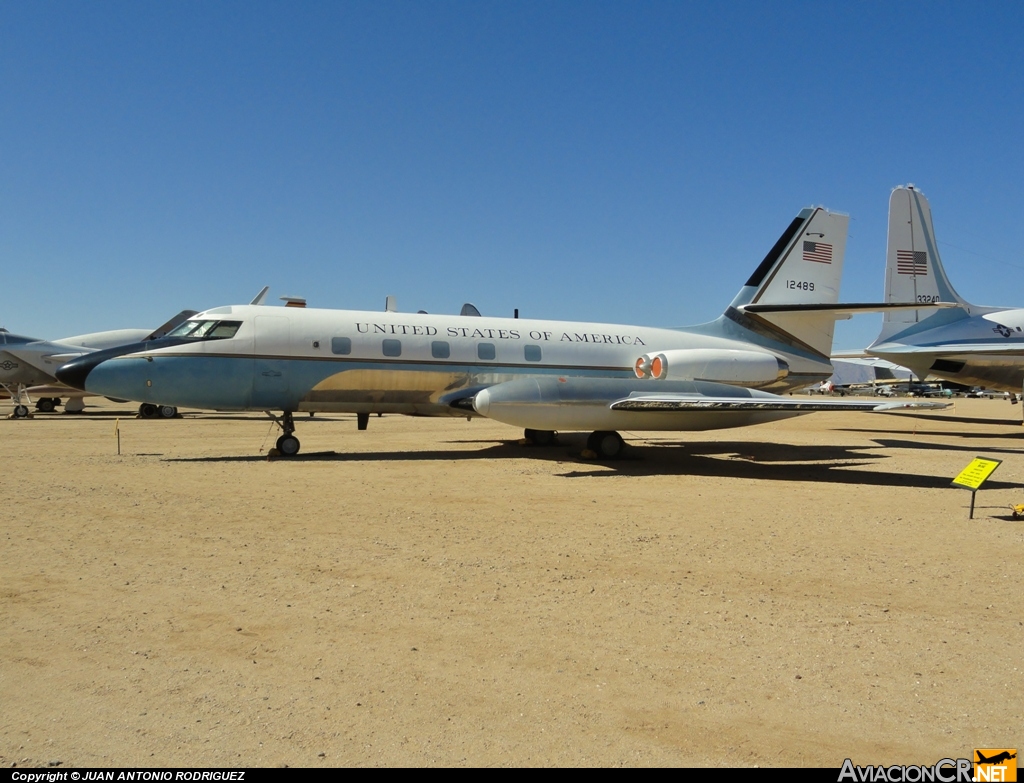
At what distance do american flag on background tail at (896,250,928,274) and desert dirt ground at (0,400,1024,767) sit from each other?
18424 millimetres

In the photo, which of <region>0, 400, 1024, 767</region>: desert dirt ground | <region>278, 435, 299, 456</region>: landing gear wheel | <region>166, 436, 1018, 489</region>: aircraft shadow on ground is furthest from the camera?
<region>278, 435, 299, 456</region>: landing gear wheel

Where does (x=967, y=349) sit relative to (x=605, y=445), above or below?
above

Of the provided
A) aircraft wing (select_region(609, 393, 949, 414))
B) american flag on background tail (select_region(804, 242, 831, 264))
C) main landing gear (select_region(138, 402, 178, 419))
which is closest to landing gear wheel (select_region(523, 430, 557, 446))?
aircraft wing (select_region(609, 393, 949, 414))

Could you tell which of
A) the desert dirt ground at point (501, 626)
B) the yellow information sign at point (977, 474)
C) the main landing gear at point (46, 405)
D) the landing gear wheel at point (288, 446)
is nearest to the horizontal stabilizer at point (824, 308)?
the desert dirt ground at point (501, 626)

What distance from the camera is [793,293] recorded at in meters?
21.0

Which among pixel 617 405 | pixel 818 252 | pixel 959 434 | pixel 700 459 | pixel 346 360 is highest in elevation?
pixel 818 252

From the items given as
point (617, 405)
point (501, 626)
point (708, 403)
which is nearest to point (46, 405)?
A: point (617, 405)

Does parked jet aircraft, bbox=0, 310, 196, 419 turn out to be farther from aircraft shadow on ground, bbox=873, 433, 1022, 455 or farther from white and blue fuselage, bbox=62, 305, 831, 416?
aircraft shadow on ground, bbox=873, 433, 1022, 455

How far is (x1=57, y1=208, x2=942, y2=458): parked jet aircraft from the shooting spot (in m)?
15.9

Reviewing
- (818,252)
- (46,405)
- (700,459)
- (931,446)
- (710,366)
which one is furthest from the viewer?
(46,405)

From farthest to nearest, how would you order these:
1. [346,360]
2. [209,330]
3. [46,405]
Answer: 1. [46,405]
2. [346,360]
3. [209,330]

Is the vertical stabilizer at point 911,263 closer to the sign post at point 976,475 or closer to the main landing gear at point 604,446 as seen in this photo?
the main landing gear at point 604,446

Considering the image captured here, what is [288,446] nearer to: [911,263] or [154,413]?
[154,413]

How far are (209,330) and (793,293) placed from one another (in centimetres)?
1432
